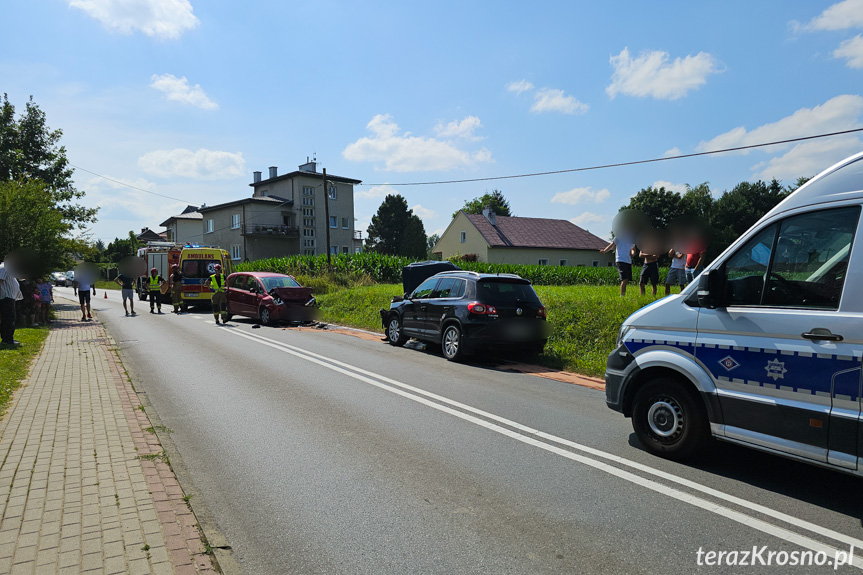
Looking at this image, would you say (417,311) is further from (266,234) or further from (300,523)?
(266,234)

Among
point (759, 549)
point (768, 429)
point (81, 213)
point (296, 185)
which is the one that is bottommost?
point (759, 549)

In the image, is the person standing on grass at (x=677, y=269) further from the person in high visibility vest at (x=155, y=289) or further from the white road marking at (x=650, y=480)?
the person in high visibility vest at (x=155, y=289)

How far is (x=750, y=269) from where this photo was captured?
174 inches

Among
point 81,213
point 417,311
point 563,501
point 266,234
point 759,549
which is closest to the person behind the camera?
point 759,549

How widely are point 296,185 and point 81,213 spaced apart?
27657 mm

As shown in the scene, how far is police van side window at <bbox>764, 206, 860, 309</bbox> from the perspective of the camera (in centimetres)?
383

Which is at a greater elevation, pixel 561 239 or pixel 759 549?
pixel 561 239

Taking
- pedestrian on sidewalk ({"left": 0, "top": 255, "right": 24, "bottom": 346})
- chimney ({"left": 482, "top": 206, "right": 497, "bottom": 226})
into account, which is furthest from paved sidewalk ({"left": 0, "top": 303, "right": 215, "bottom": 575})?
chimney ({"left": 482, "top": 206, "right": 497, "bottom": 226})

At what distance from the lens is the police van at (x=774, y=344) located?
3.70m

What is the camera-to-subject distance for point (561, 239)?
5812 cm

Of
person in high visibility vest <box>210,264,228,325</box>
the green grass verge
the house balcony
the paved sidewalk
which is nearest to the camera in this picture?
the paved sidewalk

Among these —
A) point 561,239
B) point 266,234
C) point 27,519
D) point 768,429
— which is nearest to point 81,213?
point 266,234

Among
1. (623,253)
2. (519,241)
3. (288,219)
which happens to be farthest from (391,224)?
(623,253)

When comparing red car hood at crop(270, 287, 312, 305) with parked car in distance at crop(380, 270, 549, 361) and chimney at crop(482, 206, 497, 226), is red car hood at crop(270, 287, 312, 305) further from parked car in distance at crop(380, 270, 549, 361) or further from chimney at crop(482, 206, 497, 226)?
chimney at crop(482, 206, 497, 226)
